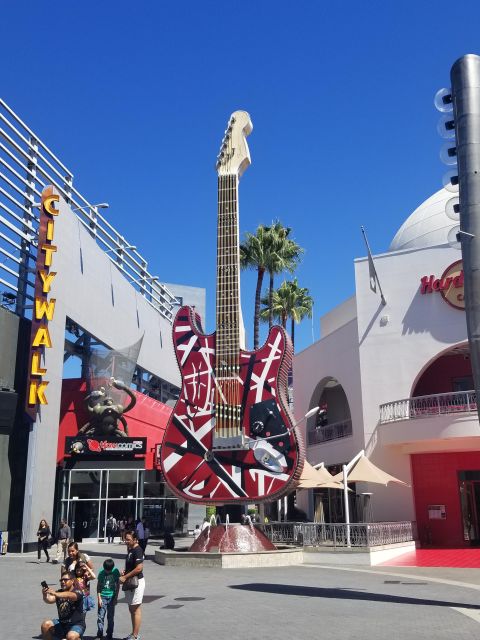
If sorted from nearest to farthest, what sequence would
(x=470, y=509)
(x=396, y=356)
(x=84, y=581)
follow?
(x=84, y=581) < (x=470, y=509) < (x=396, y=356)

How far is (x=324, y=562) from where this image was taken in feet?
67.5

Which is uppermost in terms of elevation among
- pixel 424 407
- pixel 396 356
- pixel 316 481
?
pixel 396 356

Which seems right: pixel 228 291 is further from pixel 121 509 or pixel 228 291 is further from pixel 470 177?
pixel 121 509

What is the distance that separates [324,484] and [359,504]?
16.1 ft

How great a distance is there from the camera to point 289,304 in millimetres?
51406

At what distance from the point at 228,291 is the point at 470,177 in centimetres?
955

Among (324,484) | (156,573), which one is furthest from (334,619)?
(324,484)

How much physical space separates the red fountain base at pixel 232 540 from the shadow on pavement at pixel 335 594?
3531 millimetres

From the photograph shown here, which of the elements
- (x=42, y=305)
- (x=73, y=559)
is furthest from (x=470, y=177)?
(x=42, y=305)

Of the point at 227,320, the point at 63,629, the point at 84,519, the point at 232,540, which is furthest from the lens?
the point at 84,519

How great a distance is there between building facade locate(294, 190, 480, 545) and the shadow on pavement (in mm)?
12710

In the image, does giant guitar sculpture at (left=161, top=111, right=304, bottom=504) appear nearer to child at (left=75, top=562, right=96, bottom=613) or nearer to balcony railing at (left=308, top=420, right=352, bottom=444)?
child at (left=75, top=562, right=96, bottom=613)

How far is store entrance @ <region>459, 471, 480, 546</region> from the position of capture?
2616 cm

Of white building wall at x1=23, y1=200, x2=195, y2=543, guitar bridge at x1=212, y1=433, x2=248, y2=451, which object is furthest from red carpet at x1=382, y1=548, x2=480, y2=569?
white building wall at x1=23, y1=200, x2=195, y2=543
